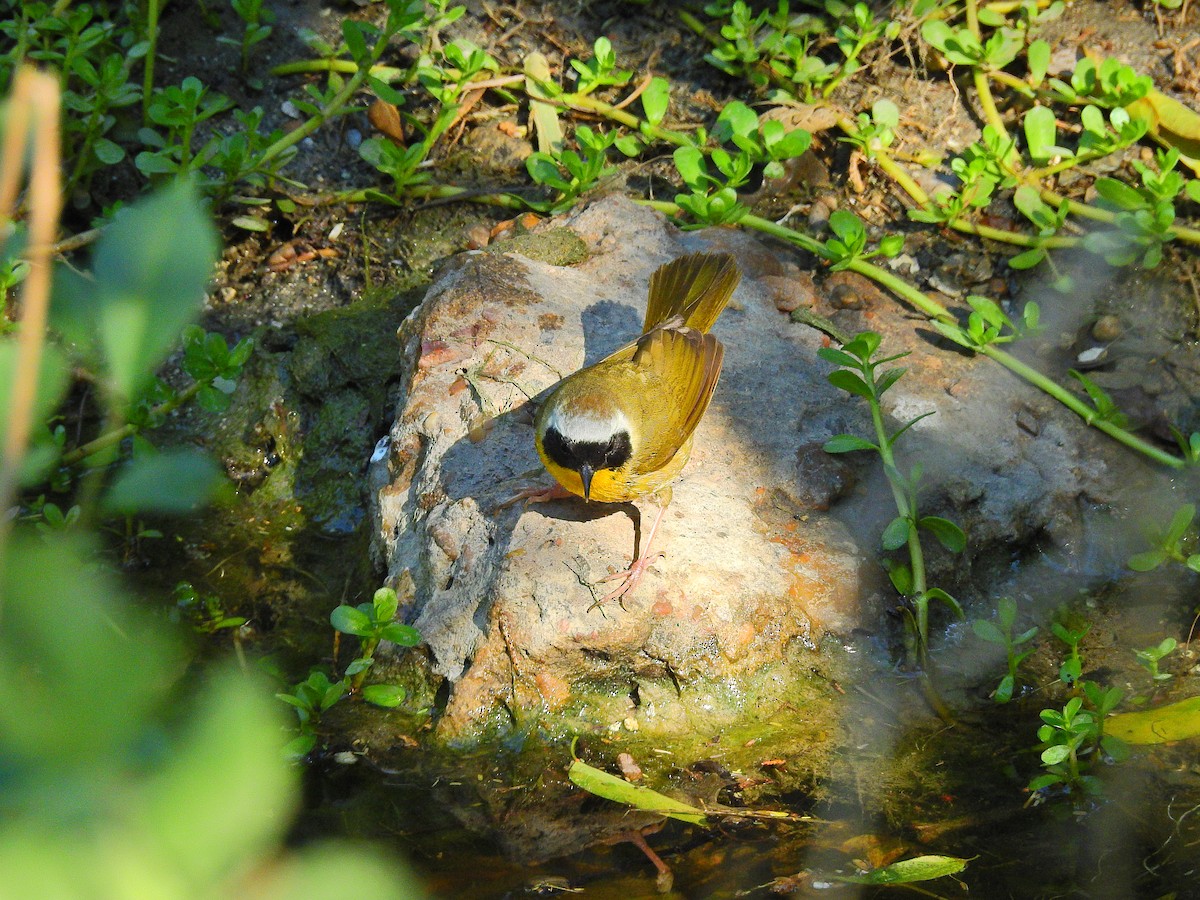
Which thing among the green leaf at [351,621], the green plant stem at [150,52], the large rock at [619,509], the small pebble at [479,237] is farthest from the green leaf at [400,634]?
the green plant stem at [150,52]

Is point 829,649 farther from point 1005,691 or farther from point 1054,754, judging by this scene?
point 1054,754

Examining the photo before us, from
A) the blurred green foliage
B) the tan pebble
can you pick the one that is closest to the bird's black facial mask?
the tan pebble

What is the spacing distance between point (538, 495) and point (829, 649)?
1.19m

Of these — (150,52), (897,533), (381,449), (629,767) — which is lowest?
(381,449)

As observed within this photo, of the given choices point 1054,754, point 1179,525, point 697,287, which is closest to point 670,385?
point 697,287

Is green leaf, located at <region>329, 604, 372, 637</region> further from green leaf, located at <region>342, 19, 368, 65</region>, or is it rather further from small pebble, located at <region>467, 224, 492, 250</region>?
green leaf, located at <region>342, 19, 368, 65</region>

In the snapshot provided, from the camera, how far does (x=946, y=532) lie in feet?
12.3

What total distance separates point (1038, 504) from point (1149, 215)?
1.63m

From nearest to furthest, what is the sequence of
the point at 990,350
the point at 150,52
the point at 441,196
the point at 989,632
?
the point at 989,632
the point at 990,350
the point at 150,52
the point at 441,196

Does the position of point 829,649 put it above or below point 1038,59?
below

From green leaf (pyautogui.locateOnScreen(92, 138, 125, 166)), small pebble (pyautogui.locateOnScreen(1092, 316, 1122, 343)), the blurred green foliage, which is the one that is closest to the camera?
the blurred green foliage

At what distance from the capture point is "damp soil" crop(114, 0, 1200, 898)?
9.92 feet

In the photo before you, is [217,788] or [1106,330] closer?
[217,788]

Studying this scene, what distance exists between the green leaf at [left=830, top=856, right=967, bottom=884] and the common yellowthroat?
1163 millimetres
